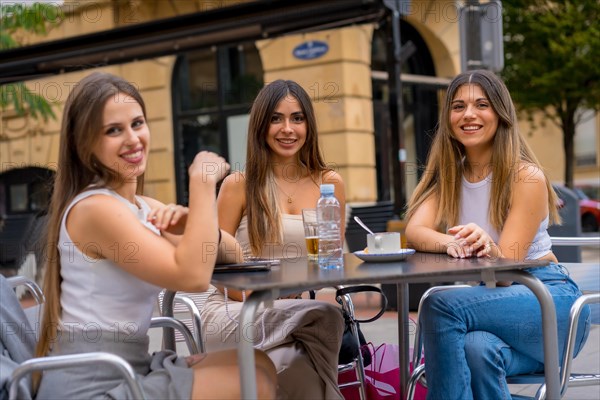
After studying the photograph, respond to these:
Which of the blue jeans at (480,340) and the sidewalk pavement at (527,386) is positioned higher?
the blue jeans at (480,340)

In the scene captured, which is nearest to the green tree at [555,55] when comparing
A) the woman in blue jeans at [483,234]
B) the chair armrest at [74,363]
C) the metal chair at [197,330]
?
the woman in blue jeans at [483,234]

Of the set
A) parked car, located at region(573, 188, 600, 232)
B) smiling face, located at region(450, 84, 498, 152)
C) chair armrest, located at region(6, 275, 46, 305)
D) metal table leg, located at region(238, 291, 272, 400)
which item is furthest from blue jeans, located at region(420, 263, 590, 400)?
parked car, located at region(573, 188, 600, 232)

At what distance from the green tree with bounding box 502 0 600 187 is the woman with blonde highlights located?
17042mm

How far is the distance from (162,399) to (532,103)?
61.2 feet

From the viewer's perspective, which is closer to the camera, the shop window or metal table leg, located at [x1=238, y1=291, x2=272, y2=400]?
metal table leg, located at [x1=238, y1=291, x2=272, y2=400]

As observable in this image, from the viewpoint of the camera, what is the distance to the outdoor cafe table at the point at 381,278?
2.13 meters

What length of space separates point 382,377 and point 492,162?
107 cm

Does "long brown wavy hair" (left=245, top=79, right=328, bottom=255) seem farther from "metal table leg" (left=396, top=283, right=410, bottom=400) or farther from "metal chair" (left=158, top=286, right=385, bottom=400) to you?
"metal table leg" (left=396, top=283, right=410, bottom=400)

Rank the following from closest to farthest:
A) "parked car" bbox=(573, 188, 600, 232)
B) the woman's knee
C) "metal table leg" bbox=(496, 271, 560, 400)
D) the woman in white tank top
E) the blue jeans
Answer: the woman's knee
"metal table leg" bbox=(496, 271, 560, 400)
the blue jeans
the woman in white tank top
"parked car" bbox=(573, 188, 600, 232)

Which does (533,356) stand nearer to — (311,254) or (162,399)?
(311,254)

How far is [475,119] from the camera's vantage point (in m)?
3.26

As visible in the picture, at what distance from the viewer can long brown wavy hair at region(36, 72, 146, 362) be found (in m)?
2.30

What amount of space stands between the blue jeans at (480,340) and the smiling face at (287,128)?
1.11 meters

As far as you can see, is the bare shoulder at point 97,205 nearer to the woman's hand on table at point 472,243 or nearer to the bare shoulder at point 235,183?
the woman's hand on table at point 472,243
